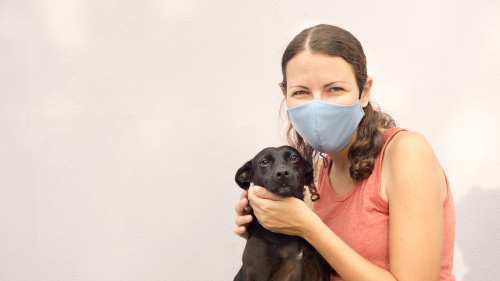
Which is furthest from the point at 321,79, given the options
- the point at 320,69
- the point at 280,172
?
the point at 280,172

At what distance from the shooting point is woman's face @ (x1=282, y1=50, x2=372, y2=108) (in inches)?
67.3

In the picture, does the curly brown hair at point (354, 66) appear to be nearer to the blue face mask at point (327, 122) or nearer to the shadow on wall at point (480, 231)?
the blue face mask at point (327, 122)

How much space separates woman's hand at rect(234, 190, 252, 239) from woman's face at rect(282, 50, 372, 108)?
69 cm

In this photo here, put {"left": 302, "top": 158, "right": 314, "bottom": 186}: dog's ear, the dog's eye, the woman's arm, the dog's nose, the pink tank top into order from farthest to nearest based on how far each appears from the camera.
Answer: {"left": 302, "top": 158, "right": 314, "bottom": 186}: dog's ear → the dog's eye → the dog's nose → the pink tank top → the woman's arm

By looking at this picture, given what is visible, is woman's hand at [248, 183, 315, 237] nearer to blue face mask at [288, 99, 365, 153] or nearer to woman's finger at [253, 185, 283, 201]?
woman's finger at [253, 185, 283, 201]

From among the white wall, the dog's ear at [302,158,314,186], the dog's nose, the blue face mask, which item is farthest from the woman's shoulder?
the white wall

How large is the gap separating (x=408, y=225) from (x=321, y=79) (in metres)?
0.78

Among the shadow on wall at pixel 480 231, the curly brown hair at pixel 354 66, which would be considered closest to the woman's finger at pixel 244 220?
the curly brown hair at pixel 354 66

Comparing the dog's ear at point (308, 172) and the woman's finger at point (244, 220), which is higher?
the dog's ear at point (308, 172)

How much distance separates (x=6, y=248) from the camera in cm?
289

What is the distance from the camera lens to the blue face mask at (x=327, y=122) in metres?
1.77

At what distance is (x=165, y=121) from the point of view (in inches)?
111

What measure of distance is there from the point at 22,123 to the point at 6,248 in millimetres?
1064

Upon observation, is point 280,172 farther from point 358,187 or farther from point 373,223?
point 373,223
